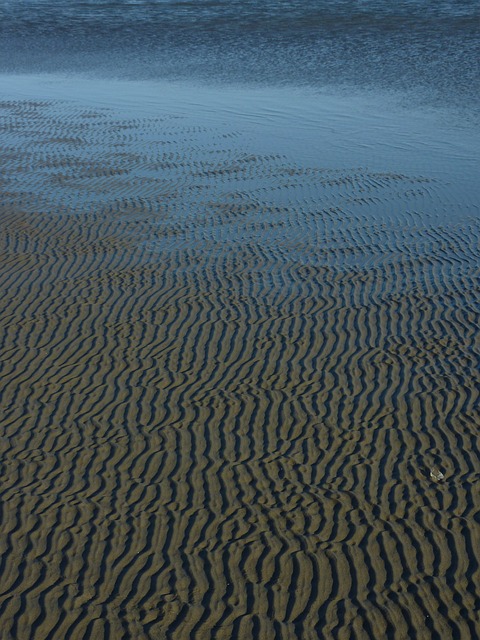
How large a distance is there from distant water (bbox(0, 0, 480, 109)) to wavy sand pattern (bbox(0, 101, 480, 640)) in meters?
12.1

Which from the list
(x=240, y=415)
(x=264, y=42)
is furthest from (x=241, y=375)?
(x=264, y=42)

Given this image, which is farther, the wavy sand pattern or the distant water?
the distant water

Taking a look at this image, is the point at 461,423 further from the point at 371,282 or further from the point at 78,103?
the point at 78,103

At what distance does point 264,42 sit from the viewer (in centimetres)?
3219

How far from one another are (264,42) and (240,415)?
26872 millimetres

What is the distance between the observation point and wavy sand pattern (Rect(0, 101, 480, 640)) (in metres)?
6.25

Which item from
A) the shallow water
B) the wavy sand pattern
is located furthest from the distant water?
the wavy sand pattern

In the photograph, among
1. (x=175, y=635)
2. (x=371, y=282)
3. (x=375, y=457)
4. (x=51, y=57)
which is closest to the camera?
(x=175, y=635)

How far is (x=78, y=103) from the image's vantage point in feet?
78.3

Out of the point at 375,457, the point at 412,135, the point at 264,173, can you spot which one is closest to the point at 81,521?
the point at 375,457

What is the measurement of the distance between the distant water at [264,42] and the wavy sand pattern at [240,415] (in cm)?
1213

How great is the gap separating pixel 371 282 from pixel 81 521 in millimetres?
6238

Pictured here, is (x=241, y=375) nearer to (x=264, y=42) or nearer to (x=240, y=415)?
(x=240, y=415)

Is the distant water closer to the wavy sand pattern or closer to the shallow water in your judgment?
the shallow water
